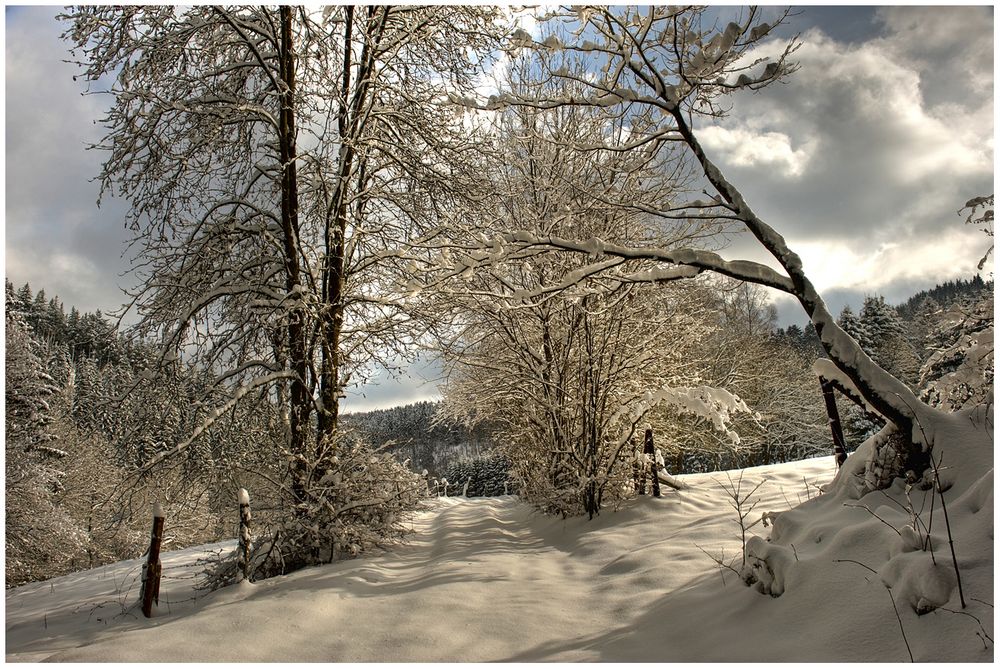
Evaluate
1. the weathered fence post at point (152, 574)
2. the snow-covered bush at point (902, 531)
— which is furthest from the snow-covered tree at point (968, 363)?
the weathered fence post at point (152, 574)

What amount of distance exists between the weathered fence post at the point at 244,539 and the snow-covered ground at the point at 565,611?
0.26 m

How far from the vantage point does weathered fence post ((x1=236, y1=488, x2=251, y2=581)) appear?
5.49 metres

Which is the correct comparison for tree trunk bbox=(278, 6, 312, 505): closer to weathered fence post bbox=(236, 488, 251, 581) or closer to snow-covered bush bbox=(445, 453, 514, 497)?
weathered fence post bbox=(236, 488, 251, 581)

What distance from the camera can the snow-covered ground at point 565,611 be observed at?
9.32ft

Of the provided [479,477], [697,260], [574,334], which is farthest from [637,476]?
[479,477]

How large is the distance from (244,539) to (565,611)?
11.0 ft

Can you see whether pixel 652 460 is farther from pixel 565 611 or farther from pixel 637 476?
pixel 565 611

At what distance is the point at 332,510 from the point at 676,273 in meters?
4.69

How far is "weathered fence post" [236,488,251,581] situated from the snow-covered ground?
0.26m

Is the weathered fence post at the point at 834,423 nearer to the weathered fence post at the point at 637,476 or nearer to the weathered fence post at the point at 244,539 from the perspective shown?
the weathered fence post at the point at 637,476

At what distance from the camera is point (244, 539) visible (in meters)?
5.51

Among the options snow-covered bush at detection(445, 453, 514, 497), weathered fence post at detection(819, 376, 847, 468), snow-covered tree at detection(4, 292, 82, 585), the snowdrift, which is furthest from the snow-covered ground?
snow-covered bush at detection(445, 453, 514, 497)

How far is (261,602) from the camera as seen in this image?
4.63 meters

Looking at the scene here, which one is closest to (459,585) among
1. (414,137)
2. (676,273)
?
(676,273)
